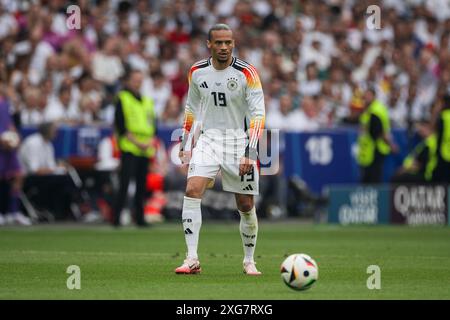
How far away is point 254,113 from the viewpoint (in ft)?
39.4

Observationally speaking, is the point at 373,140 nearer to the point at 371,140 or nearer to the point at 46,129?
the point at 371,140

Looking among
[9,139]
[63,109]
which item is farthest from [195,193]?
[63,109]

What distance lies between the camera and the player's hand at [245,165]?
11.8 metres

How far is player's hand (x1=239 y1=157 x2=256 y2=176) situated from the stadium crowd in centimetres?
1080

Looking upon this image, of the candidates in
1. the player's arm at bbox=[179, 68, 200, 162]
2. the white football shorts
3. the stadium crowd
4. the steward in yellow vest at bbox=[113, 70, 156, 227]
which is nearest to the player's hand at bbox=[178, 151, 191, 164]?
the player's arm at bbox=[179, 68, 200, 162]

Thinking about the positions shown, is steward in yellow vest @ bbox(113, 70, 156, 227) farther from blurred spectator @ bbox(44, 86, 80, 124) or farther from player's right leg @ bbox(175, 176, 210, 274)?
player's right leg @ bbox(175, 176, 210, 274)

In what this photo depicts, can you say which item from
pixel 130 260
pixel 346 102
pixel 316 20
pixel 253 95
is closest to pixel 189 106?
pixel 253 95

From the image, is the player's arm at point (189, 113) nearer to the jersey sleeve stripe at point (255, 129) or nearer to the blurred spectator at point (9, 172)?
the jersey sleeve stripe at point (255, 129)

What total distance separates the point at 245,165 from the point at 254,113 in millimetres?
603

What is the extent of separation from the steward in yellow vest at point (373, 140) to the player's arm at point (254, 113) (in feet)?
39.1

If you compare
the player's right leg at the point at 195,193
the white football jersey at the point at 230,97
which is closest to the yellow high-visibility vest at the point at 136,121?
the white football jersey at the point at 230,97

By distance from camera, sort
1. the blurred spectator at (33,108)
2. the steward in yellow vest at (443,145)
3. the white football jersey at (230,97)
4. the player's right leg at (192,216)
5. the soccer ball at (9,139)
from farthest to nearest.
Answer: the blurred spectator at (33,108) → the steward in yellow vest at (443,145) → the soccer ball at (9,139) → the white football jersey at (230,97) → the player's right leg at (192,216)

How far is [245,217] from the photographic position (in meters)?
12.3
